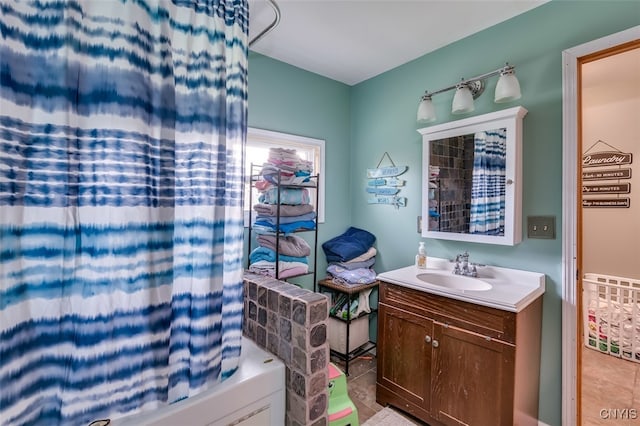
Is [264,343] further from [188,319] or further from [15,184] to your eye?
[15,184]

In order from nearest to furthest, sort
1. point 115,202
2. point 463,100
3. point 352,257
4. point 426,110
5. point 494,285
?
point 115,202 < point 494,285 < point 463,100 < point 426,110 < point 352,257

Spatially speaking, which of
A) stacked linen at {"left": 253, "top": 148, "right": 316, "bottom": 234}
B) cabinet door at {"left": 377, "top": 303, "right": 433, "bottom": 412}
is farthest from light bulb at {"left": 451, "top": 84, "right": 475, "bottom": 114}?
cabinet door at {"left": 377, "top": 303, "right": 433, "bottom": 412}

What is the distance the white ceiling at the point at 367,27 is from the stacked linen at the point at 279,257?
1436mm

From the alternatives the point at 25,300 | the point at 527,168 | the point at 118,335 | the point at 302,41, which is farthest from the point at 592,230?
the point at 25,300

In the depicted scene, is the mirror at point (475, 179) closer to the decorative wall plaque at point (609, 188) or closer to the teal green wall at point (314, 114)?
the teal green wall at point (314, 114)

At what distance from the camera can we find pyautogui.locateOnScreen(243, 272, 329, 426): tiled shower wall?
108 centimetres

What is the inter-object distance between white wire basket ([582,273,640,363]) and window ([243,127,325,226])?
8.20ft

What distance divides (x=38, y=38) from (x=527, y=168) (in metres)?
2.30

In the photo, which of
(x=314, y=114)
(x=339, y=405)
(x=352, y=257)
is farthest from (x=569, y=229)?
(x=314, y=114)

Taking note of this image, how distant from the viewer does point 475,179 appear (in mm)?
1957

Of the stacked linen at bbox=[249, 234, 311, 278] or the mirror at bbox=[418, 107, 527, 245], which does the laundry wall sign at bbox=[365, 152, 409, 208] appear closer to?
the mirror at bbox=[418, 107, 527, 245]

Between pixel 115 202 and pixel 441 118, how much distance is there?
2173mm

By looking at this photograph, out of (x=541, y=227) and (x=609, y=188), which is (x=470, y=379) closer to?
(x=541, y=227)

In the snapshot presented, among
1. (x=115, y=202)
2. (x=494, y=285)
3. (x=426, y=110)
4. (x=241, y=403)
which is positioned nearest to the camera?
(x=115, y=202)
